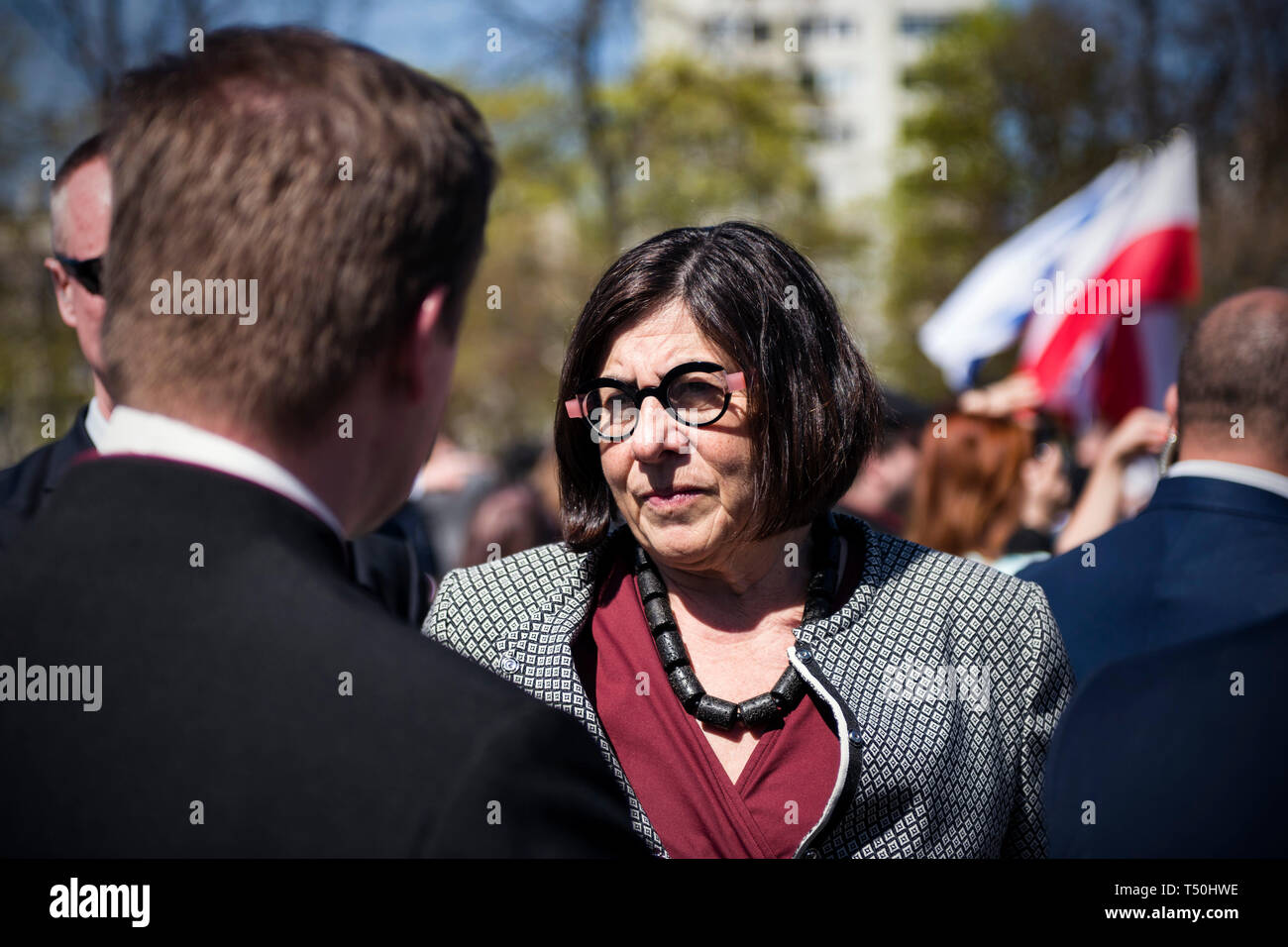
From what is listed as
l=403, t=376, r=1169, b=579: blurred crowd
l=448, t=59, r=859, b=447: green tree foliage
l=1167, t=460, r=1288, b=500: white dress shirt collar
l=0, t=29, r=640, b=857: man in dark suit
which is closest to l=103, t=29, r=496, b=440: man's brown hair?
l=0, t=29, r=640, b=857: man in dark suit

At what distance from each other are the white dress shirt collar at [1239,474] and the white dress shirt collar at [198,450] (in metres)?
2.18

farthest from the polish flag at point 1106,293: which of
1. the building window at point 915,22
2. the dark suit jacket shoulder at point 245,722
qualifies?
the building window at point 915,22

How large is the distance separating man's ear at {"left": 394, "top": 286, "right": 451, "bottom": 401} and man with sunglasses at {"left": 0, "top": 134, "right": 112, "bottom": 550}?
138 centimetres

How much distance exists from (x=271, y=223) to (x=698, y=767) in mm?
1362

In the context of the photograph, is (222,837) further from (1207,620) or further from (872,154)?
(872,154)

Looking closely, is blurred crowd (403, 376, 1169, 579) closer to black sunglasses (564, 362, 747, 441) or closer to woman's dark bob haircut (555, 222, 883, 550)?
woman's dark bob haircut (555, 222, 883, 550)

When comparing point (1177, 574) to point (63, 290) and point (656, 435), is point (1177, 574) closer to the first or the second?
point (656, 435)

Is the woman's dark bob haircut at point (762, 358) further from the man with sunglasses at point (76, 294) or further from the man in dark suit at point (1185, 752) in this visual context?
the man with sunglasses at point (76, 294)

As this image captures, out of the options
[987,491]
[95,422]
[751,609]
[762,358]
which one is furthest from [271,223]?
[987,491]

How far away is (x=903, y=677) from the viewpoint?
→ 2311mm

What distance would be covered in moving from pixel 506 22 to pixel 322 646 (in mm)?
14628

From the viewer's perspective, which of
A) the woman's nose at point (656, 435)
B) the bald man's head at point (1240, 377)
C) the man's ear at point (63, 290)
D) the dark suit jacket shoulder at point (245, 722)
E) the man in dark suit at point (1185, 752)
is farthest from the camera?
the bald man's head at point (1240, 377)

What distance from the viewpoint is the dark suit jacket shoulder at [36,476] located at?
257cm

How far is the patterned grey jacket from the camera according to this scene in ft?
7.14
